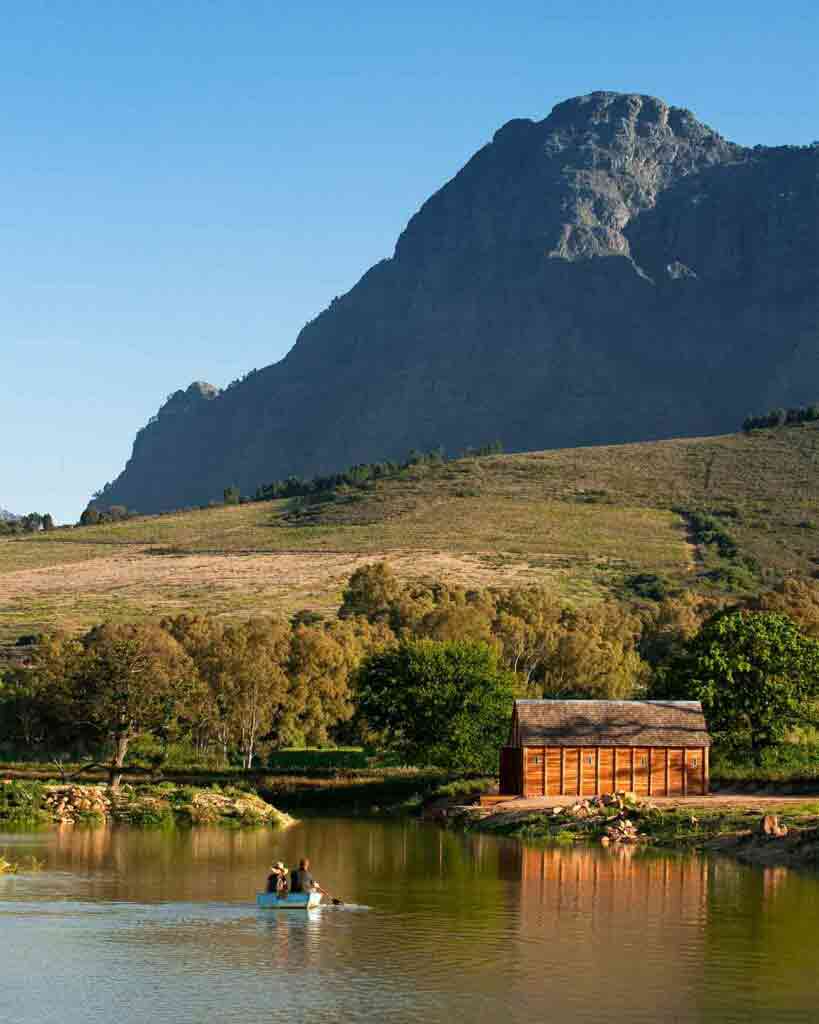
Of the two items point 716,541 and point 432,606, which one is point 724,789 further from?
point 716,541

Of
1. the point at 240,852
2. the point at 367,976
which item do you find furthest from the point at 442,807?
the point at 367,976

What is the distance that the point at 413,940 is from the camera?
1310 inches

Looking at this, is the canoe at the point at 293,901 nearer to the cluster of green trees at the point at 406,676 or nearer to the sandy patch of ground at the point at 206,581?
the cluster of green trees at the point at 406,676

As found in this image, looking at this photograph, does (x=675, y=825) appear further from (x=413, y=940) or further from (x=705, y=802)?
(x=413, y=940)

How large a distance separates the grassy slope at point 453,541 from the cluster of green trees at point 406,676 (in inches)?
1224

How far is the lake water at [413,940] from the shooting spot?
26469 millimetres

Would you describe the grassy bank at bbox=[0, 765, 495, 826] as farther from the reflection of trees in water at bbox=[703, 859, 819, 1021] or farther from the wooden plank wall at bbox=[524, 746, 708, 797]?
the reflection of trees in water at bbox=[703, 859, 819, 1021]

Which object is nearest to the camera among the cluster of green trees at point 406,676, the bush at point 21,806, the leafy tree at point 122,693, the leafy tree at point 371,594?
the bush at point 21,806

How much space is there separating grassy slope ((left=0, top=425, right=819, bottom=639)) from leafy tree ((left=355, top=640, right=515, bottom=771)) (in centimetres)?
5254

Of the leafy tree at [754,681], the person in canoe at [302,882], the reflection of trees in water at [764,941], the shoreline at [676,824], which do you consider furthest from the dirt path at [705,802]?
the person in canoe at [302,882]

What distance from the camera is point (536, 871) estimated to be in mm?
45469

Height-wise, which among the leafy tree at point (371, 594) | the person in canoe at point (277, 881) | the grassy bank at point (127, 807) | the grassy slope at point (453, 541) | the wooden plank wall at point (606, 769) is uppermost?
the grassy slope at point (453, 541)

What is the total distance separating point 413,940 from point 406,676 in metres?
42.4

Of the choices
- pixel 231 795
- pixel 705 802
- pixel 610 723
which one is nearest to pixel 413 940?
pixel 705 802
